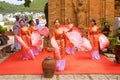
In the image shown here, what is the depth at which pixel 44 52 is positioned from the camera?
722 inches

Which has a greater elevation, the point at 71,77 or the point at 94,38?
the point at 94,38

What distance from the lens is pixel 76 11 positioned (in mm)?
20031

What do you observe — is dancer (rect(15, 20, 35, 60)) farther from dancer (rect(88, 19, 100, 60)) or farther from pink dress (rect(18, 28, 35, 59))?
dancer (rect(88, 19, 100, 60))

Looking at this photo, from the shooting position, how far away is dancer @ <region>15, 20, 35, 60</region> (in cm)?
1505

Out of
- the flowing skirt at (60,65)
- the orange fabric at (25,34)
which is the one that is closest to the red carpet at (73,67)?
the flowing skirt at (60,65)

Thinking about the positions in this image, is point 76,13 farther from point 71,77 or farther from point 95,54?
point 71,77

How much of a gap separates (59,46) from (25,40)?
367 centimetres

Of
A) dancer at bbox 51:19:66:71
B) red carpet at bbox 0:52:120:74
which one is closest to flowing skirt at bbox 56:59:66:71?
dancer at bbox 51:19:66:71

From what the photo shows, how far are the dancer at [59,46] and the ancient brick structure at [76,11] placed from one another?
8.03 meters

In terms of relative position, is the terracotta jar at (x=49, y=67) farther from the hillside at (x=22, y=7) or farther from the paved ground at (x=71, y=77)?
the hillside at (x=22, y=7)

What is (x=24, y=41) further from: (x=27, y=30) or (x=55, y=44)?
(x=55, y=44)

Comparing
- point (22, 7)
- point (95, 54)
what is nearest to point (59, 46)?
point (95, 54)

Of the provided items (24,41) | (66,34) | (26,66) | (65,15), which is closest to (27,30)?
(24,41)

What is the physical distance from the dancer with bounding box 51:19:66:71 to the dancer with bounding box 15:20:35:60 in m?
3.13
